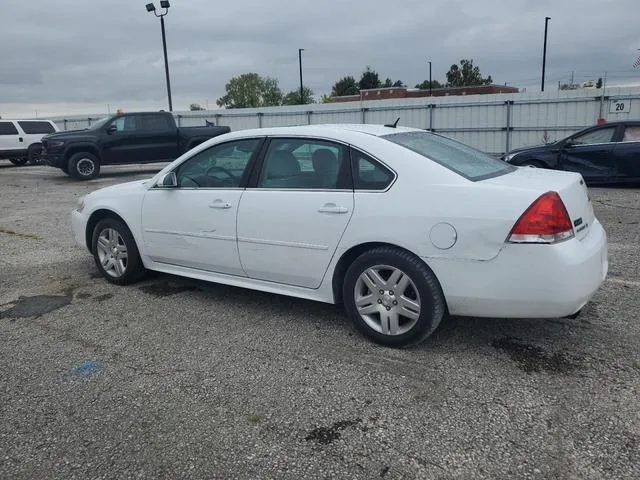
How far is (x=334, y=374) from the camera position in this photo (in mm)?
3473

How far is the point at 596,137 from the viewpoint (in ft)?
37.3

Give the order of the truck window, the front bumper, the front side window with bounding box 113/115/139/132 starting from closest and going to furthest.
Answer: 1. the front bumper
2. the front side window with bounding box 113/115/139/132
3. the truck window

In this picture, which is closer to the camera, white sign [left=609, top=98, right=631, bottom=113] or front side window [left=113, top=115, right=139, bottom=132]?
white sign [left=609, top=98, right=631, bottom=113]

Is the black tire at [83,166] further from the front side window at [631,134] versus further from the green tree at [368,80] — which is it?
the green tree at [368,80]

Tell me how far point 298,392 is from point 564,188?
6.75ft

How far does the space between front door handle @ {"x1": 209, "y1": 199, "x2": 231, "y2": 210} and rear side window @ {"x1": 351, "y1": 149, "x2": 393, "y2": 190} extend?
110cm

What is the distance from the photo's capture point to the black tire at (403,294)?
3.55 meters

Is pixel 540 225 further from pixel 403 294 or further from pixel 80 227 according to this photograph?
pixel 80 227

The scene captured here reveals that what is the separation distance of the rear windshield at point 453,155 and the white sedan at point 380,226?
0.06 feet

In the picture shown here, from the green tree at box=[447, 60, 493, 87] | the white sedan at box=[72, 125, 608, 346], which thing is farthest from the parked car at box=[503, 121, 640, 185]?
the green tree at box=[447, 60, 493, 87]

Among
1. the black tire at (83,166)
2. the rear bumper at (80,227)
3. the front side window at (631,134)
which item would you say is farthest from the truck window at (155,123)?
the front side window at (631,134)

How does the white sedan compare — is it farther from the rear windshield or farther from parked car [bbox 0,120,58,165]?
parked car [bbox 0,120,58,165]

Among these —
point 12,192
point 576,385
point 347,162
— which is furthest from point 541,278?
point 12,192

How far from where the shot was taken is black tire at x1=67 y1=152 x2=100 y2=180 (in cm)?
1600
